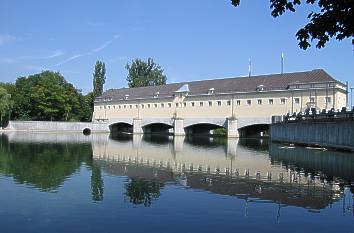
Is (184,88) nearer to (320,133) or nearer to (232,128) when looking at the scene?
(232,128)

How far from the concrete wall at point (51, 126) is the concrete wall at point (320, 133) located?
4235 centimetres

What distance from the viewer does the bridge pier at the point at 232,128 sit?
6569 centimetres

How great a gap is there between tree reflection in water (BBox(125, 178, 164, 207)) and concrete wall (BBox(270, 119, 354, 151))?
61.2ft

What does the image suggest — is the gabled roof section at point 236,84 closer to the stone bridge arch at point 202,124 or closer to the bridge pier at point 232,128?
the stone bridge arch at point 202,124

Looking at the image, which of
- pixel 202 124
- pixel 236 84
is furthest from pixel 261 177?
pixel 202 124

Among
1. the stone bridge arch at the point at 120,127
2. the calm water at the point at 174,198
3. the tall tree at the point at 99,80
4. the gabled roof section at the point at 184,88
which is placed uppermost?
the tall tree at the point at 99,80

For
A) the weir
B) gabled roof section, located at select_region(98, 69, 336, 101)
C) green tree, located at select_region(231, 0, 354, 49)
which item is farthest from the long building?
green tree, located at select_region(231, 0, 354, 49)

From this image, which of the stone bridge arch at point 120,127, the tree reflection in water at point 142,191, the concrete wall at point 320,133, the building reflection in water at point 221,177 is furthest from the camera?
Result: the stone bridge arch at point 120,127

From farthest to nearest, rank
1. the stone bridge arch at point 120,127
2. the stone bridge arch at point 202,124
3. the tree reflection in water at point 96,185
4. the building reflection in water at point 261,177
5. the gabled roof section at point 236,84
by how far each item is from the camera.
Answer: the stone bridge arch at point 120,127 < the stone bridge arch at point 202,124 < the gabled roof section at point 236,84 < the building reflection in water at point 261,177 < the tree reflection in water at point 96,185

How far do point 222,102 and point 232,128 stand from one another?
5.88 m

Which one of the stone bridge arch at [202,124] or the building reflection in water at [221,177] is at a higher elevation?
the stone bridge arch at [202,124]

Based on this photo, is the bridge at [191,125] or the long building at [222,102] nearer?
the long building at [222,102]

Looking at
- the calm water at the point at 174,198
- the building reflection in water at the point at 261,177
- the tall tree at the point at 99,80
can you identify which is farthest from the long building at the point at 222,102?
the calm water at the point at 174,198

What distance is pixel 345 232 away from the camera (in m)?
10.5
